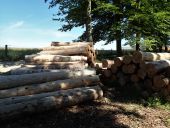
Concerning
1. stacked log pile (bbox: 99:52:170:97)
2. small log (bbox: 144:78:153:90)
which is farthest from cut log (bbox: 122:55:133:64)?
small log (bbox: 144:78:153:90)

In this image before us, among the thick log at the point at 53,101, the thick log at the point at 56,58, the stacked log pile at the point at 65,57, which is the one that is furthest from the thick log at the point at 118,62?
the thick log at the point at 56,58

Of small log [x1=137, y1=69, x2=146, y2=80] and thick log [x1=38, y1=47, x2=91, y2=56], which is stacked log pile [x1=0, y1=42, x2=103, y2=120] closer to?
small log [x1=137, y1=69, x2=146, y2=80]

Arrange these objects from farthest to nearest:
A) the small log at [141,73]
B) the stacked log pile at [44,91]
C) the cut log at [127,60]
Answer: the cut log at [127,60], the small log at [141,73], the stacked log pile at [44,91]

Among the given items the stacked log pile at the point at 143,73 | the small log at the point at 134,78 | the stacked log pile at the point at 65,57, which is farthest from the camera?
the stacked log pile at the point at 65,57

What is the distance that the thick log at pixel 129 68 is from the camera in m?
12.0

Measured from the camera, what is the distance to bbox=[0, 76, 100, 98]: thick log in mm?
9917

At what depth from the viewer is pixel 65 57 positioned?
15.2m

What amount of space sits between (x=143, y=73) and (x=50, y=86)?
3.08 m

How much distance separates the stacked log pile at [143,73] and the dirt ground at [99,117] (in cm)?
94

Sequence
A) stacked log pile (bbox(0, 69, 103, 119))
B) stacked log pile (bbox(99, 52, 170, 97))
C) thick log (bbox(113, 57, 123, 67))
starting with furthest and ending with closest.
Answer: thick log (bbox(113, 57, 123, 67)) < stacked log pile (bbox(99, 52, 170, 97)) < stacked log pile (bbox(0, 69, 103, 119))

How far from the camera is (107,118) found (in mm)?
9430

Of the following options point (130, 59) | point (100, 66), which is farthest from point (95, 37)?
point (130, 59)

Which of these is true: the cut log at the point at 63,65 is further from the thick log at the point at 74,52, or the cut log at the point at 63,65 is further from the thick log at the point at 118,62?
the thick log at the point at 118,62

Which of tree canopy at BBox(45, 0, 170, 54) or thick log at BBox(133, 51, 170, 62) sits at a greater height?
tree canopy at BBox(45, 0, 170, 54)
